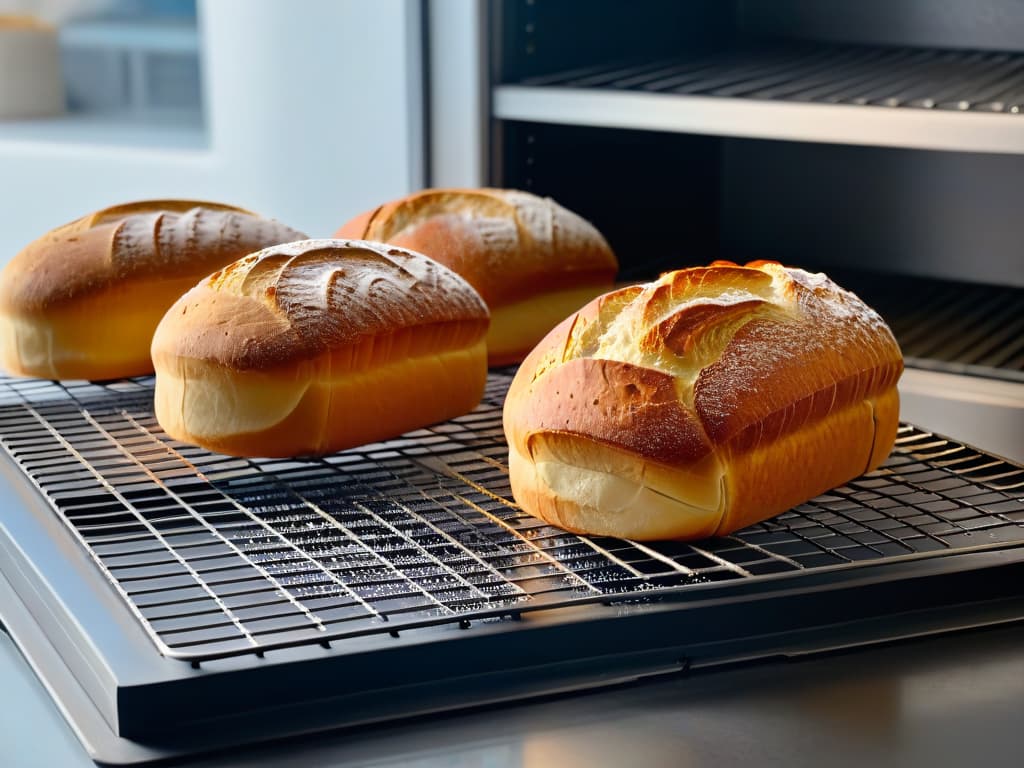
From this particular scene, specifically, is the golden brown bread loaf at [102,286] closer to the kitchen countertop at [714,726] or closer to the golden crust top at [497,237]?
the golden crust top at [497,237]

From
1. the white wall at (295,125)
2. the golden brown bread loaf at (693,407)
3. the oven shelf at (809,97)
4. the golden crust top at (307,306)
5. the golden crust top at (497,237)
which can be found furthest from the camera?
the white wall at (295,125)

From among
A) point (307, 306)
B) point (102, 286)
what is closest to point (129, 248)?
point (102, 286)

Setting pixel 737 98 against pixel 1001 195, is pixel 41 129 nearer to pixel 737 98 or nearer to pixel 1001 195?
pixel 737 98

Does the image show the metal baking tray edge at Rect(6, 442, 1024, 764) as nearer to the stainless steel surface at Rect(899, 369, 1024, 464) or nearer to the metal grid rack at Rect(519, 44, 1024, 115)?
the stainless steel surface at Rect(899, 369, 1024, 464)

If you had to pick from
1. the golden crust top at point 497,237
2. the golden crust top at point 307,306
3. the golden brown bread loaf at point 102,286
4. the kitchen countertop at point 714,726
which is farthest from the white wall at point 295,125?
the kitchen countertop at point 714,726

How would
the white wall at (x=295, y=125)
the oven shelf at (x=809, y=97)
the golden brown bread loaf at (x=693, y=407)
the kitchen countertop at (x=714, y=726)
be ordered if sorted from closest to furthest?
the kitchen countertop at (x=714, y=726)
the golden brown bread loaf at (x=693, y=407)
the oven shelf at (x=809, y=97)
the white wall at (x=295, y=125)

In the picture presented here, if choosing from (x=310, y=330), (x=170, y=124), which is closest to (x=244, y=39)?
(x=170, y=124)

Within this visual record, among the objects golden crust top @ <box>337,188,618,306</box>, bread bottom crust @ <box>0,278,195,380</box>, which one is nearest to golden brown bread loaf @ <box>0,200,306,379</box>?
bread bottom crust @ <box>0,278,195,380</box>
